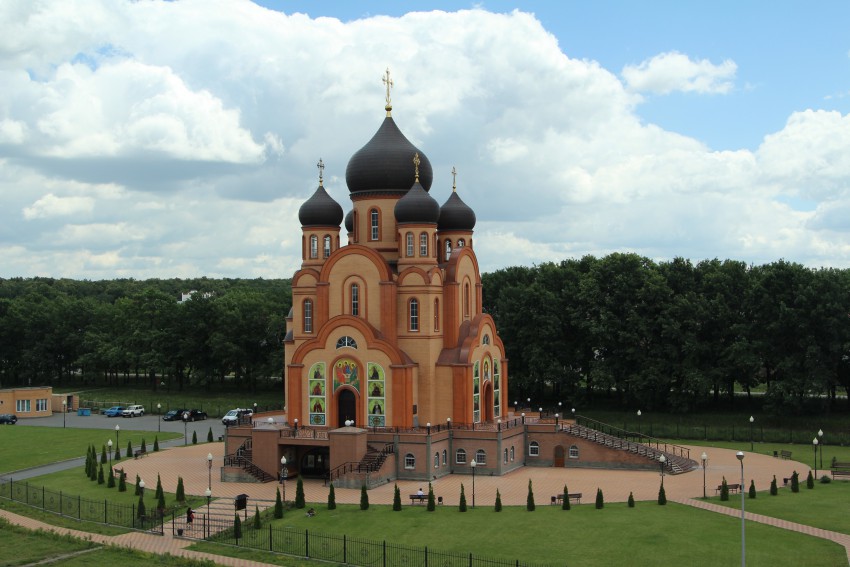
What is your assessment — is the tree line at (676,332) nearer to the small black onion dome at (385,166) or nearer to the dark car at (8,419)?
the small black onion dome at (385,166)

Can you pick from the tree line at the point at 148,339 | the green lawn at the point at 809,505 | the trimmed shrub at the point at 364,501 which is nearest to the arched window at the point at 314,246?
the trimmed shrub at the point at 364,501

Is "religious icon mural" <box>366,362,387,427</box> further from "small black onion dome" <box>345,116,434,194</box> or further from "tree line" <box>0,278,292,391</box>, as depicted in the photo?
"tree line" <box>0,278,292,391</box>

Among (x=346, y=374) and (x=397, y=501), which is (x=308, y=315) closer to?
(x=346, y=374)

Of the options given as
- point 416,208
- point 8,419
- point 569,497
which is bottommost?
point 569,497

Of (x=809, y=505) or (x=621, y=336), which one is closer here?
(x=809, y=505)

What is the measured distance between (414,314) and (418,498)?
12.4 m

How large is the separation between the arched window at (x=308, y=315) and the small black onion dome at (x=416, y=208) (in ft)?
22.9

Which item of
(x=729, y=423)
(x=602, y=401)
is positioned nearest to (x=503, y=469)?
(x=729, y=423)

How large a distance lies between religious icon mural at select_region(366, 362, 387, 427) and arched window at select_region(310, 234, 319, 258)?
7.89m

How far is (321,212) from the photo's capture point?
51.2 metres

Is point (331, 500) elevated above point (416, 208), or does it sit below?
below

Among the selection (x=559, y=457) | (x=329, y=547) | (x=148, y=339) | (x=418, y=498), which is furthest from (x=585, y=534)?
(x=148, y=339)

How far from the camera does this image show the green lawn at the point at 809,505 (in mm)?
33875

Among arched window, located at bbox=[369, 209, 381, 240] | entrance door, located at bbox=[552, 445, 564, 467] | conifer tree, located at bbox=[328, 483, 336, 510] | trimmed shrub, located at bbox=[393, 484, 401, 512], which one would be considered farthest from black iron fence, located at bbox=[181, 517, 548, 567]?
arched window, located at bbox=[369, 209, 381, 240]
